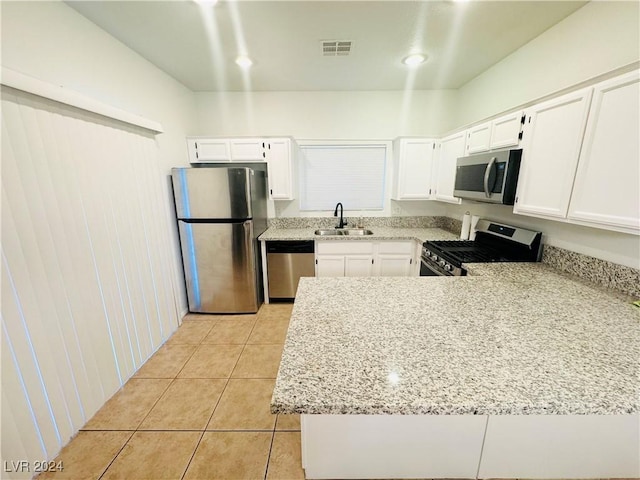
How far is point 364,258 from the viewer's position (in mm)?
3016

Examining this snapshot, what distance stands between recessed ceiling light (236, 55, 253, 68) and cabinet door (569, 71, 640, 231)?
2.52 m

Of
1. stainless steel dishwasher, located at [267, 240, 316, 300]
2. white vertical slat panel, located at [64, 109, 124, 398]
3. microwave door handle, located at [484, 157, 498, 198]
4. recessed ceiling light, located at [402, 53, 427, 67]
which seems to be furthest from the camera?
stainless steel dishwasher, located at [267, 240, 316, 300]

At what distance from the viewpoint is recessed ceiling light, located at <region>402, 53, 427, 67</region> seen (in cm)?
223

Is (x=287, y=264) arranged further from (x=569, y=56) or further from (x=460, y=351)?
(x=569, y=56)

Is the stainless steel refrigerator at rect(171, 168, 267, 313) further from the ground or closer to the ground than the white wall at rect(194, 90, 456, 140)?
closer to the ground

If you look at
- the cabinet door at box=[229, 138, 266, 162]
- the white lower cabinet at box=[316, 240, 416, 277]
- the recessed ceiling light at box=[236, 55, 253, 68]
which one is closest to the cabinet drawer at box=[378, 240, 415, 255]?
the white lower cabinet at box=[316, 240, 416, 277]

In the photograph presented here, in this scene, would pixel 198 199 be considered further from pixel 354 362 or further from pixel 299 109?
pixel 354 362

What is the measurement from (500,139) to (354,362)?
6.88 feet

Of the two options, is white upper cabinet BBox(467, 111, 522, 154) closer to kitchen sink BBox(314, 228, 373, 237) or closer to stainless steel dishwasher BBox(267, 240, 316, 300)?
kitchen sink BBox(314, 228, 373, 237)

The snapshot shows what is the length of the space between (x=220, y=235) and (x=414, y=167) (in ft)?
7.99

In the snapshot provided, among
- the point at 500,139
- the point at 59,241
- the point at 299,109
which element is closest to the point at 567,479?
the point at 500,139

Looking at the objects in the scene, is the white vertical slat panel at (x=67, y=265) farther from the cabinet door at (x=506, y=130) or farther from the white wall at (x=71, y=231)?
Result: the cabinet door at (x=506, y=130)

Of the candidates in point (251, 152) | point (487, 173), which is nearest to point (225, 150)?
point (251, 152)

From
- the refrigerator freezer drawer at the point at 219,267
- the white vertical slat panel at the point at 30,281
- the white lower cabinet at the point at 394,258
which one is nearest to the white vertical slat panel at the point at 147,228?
the refrigerator freezer drawer at the point at 219,267
